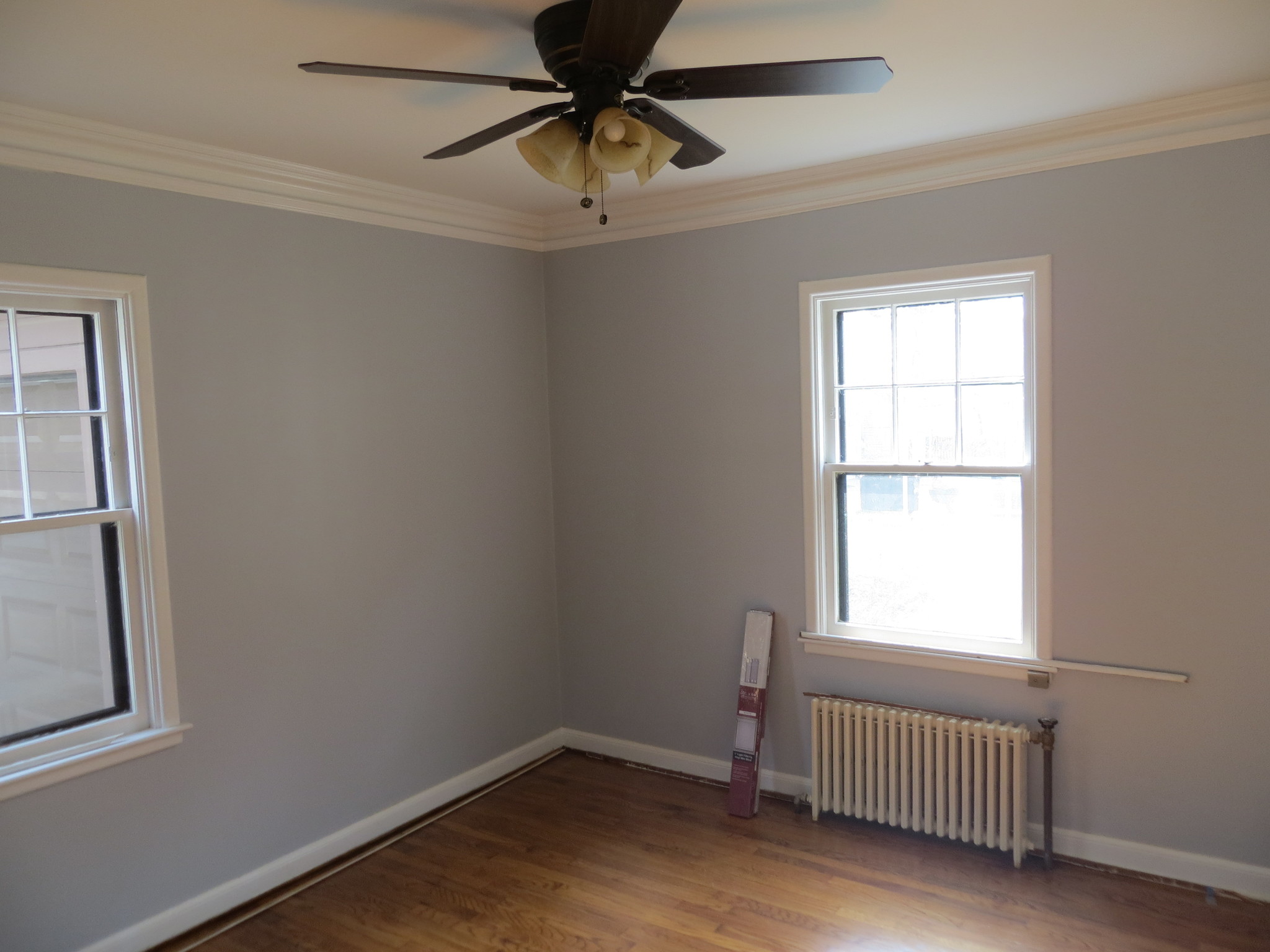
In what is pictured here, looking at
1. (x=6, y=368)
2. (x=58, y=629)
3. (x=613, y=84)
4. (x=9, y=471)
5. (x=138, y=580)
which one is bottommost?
(x=58, y=629)

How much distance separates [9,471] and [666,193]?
106 inches

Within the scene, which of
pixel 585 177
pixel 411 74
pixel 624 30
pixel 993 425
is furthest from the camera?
pixel 993 425

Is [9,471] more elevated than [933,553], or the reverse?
[9,471]

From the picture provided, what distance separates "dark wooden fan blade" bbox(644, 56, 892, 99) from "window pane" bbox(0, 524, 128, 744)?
7.71ft

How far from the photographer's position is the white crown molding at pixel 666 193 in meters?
2.69

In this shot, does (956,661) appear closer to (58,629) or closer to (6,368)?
(58,629)

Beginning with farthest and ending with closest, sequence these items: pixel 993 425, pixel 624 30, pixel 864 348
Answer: pixel 864 348
pixel 993 425
pixel 624 30

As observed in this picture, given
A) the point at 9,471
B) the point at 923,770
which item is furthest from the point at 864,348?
the point at 9,471

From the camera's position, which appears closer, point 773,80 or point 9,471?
point 773,80

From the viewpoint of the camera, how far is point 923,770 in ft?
11.4

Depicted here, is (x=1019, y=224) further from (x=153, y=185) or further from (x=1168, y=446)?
(x=153, y=185)

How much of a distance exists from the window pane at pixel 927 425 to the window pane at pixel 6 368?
3.17m

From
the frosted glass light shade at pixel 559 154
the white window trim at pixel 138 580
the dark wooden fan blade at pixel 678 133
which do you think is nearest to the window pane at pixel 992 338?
the dark wooden fan blade at pixel 678 133

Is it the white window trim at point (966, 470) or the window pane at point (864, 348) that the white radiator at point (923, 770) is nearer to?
the white window trim at point (966, 470)
